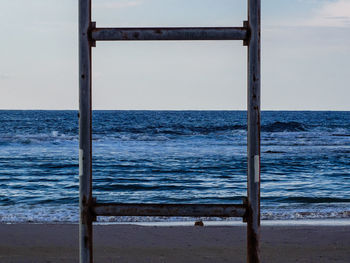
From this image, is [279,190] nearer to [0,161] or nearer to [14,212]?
[14,212]

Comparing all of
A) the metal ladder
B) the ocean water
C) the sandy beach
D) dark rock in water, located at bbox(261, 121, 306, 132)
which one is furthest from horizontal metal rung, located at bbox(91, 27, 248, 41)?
dark rock in water, located at bbox(261, 121, 306, 132)

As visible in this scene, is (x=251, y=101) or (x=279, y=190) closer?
(x=251, y=101)

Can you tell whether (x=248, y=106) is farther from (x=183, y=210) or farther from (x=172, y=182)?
(x=172, y=182)

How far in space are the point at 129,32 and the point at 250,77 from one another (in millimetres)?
679

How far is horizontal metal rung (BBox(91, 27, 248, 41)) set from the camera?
9.19 ft

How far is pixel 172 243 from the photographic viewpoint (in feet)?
21.8

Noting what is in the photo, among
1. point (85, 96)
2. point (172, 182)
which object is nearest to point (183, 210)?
point (85, 96)

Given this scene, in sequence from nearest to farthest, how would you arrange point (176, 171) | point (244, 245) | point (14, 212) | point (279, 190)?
point (244, 245), point (14, 212), point (279, 190), point (176, 171)

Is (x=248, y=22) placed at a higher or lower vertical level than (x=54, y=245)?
higher

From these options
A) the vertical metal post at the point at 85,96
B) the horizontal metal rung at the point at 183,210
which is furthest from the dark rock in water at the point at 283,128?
the vertical metal post at the point at 85,96

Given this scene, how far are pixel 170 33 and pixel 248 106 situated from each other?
0.56 metres

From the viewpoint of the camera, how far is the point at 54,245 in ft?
21.5

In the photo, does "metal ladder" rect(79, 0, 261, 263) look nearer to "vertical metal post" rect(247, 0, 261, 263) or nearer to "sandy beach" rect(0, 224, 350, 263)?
"vertical metal post" rect(247, 0, 261, 263)

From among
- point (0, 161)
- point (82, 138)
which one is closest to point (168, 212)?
point (82, 138)
